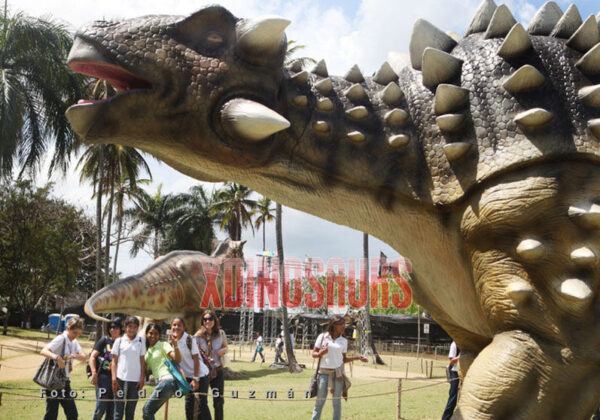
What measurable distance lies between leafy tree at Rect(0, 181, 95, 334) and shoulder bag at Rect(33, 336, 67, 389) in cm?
2118

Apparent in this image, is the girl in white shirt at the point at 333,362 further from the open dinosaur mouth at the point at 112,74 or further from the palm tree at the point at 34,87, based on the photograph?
the palm tree at the point at 34,87

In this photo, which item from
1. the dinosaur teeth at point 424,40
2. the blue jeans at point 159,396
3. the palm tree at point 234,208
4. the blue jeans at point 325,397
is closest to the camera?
the dinosaur teeth at point 424,40

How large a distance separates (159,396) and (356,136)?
411 centimetres

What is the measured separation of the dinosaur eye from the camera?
189 centimetres

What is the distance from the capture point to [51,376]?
224 inches

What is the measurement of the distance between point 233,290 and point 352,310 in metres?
13.3

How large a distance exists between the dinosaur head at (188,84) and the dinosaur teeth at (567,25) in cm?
114

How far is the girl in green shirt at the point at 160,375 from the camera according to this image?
5.09 metres

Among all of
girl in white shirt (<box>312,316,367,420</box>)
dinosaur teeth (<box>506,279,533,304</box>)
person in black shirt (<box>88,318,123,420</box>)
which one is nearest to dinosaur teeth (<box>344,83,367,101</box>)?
dinosaur teeth (<box>506,279,533,304</box>)

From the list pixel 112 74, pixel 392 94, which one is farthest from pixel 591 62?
→ pixel 112 74

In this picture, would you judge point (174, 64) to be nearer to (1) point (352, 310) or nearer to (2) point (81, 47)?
(2) point (81, 47)

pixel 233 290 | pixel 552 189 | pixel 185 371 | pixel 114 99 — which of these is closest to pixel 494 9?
pixel 552 189

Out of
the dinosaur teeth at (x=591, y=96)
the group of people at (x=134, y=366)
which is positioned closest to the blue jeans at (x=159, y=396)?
the group of people at (x=134, y=366)

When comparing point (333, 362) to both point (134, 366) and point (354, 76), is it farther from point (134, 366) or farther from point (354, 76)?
point (354, 76)
